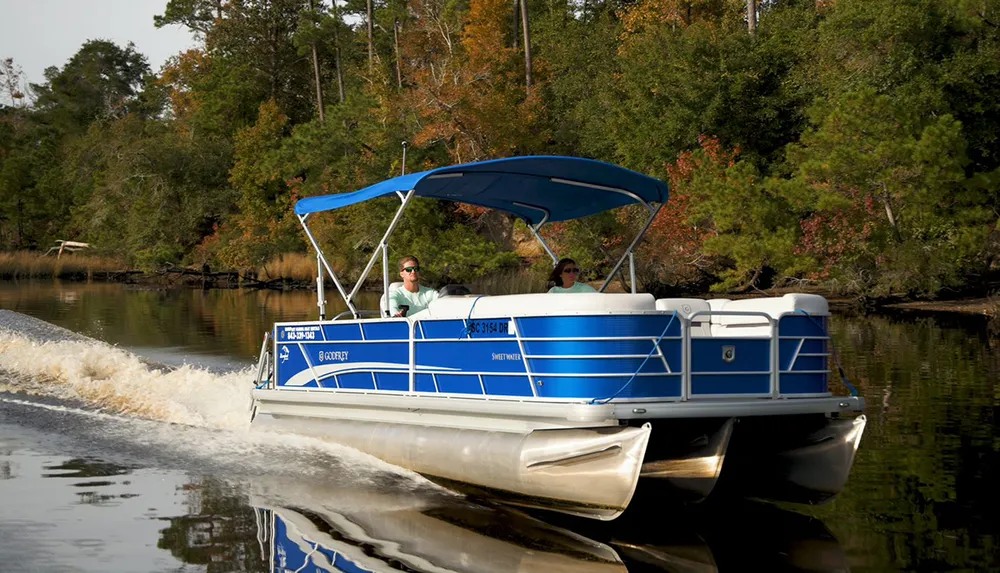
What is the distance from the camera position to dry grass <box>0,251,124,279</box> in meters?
57.6

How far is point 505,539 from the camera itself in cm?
763

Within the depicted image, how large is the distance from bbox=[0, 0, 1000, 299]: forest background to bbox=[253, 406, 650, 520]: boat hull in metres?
21.8

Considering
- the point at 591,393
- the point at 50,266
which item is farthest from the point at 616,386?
the point at 50,266

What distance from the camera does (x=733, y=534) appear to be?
25.7 ft

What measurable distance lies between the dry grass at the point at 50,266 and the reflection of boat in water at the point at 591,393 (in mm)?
51955

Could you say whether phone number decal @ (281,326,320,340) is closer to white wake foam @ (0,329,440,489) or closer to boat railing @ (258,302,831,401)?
white wake foam @ (0,329,440,489)

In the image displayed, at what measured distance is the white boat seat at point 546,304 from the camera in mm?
7801

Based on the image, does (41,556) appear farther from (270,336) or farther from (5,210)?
(5,210)

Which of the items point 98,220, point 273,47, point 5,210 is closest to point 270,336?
point 98,220

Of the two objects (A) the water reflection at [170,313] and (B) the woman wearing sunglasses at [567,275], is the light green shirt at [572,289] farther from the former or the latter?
(A) the water reflection at [170,313]

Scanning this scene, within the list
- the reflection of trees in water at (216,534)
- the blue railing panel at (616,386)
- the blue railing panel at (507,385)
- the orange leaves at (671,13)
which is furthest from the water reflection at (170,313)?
the orange leaves at (671,13)

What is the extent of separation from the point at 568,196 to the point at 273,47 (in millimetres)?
57701

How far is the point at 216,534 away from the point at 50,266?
55.4 meters

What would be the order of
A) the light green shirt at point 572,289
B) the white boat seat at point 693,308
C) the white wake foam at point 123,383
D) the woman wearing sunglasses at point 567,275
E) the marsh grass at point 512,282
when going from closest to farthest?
the white boat seat at point 693,308, the light green shirt at point 572,289, the woman wearing sunglasses at point 567,275, the white wake foam at point 123,383, the marsh grass at point 512,282
